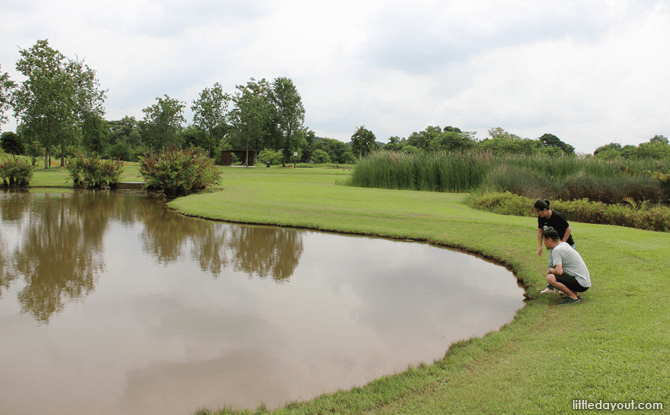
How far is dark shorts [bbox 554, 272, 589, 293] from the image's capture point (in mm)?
5953

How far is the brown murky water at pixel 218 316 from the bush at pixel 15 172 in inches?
633

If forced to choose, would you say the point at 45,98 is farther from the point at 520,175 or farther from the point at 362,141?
the point at 362,141

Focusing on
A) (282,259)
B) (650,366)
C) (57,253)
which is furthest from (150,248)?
(650,366)

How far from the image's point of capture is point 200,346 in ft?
16.3

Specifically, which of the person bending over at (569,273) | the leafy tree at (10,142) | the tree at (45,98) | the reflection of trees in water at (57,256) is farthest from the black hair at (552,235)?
the leafy tree at (10,142)

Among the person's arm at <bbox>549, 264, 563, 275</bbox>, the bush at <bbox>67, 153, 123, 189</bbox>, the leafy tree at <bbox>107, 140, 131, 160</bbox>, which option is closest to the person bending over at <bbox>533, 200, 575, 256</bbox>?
the person's arm at <bbox>549, 264, 563, 275</bbox>

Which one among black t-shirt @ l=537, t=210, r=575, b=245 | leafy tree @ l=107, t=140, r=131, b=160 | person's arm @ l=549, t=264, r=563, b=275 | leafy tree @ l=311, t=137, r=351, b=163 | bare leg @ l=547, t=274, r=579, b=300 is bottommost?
bare leg @ l=547, t=274, r=579, b=300

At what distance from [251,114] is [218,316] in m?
49.8

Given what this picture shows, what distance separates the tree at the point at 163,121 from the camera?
177ft

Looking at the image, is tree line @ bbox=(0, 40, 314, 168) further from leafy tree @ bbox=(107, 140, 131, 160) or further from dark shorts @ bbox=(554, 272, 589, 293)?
dark shorts @ bbox=(554, 272, 589, 293)

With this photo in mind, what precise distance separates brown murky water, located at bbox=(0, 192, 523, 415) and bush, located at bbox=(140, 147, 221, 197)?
403 inches

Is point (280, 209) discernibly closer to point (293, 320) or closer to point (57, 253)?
point (57, 253)

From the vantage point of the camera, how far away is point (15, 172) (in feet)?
78.0

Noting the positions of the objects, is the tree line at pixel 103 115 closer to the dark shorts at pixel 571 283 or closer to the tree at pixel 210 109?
the tree at pixel 210 109
